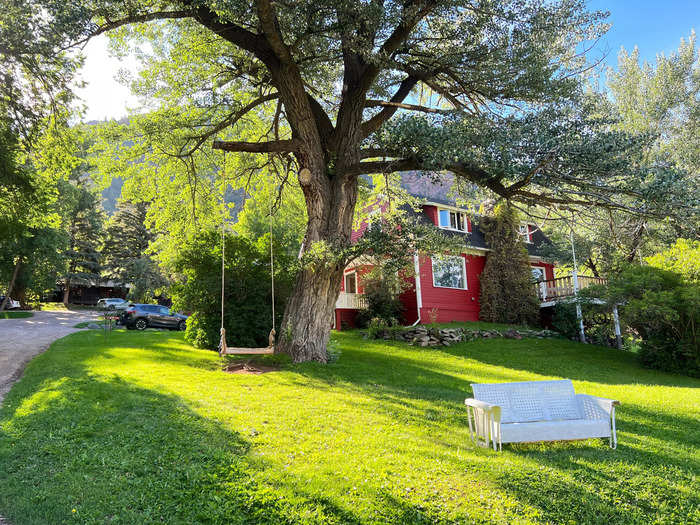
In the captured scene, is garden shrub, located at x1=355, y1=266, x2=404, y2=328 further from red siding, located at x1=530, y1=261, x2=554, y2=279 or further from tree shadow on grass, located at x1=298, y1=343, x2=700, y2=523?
tree shadow on grass, located at x1=298, y1=343, x2=700, y2=523

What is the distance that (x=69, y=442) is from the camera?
5.35m

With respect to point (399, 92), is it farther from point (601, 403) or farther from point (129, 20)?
point (601, 403)

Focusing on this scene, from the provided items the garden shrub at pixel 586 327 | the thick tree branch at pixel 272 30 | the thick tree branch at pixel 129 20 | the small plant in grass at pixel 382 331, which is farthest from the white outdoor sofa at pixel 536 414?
the garden shrub at pixel 586 327

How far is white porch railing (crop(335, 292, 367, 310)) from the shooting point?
2152 centimetres

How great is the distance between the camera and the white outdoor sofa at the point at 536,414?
5.58 meters

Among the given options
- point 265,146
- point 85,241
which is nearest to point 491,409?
point 265,146

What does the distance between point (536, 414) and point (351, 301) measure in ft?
51.1

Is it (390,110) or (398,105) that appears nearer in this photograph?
(398,105)

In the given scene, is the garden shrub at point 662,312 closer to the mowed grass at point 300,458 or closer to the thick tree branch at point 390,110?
the mowed grass at point 300,458

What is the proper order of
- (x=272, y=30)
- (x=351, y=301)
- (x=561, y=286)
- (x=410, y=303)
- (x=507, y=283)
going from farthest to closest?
(x=561, y=286)
(x=507, y=283)
(x=351, y=301)
(x=410, y=303)
(x=272, y=30)

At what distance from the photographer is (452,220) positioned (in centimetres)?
2362

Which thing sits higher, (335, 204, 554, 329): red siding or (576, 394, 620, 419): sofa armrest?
(335, 204, 554, 329): red siding

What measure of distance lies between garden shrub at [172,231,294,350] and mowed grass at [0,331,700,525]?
449cm

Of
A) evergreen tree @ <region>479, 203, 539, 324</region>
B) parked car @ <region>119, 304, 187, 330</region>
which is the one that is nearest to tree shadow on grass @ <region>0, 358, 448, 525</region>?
parked car @ <region>119, 304, 187, 330</region>
